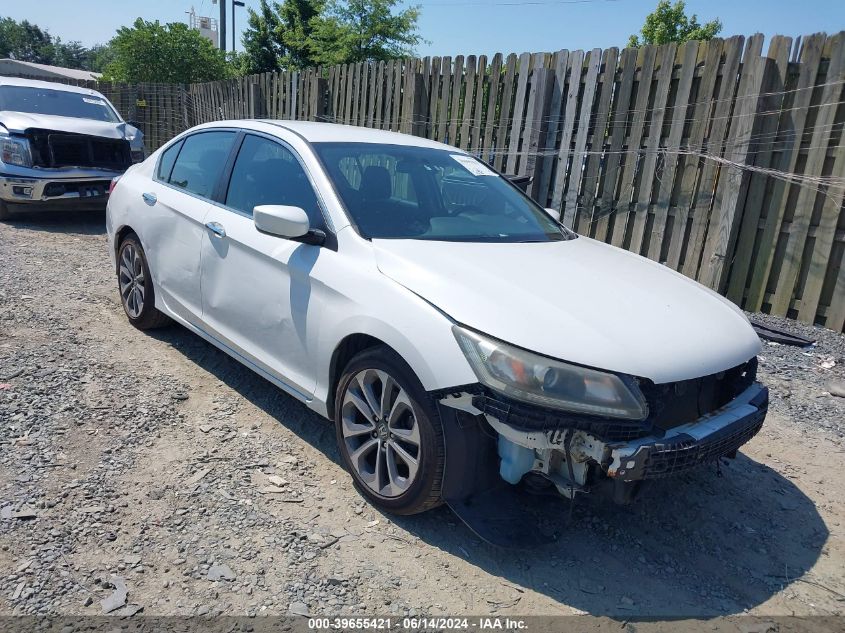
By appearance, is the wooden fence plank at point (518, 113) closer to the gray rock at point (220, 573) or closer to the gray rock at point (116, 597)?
the gray rock at point (220, 573)

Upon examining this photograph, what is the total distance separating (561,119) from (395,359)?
17.6 feet

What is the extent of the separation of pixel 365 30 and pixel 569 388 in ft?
65.5

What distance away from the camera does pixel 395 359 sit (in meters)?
2.93

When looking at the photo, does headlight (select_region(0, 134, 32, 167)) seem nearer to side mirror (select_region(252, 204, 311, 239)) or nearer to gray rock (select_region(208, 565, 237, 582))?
side mirror (select_region(252, 204, 311, 239))

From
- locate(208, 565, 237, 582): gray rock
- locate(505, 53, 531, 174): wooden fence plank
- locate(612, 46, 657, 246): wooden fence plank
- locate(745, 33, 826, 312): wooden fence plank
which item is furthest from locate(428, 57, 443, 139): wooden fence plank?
locate(208, 565, 237, 582): gray rock

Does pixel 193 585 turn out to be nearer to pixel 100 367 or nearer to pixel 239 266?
pixel 239 266

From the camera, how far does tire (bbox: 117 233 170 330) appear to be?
500 centimetres

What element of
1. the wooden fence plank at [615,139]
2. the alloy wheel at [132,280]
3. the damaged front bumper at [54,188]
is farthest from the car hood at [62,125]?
the wooden fence plank at [615,139]

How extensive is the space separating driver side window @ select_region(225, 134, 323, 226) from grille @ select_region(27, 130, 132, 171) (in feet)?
19.6

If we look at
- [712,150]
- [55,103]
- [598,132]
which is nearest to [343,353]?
[712,150]

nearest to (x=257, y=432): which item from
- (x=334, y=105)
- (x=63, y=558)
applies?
(x=63, y=558)

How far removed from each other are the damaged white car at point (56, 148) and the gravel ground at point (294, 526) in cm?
512

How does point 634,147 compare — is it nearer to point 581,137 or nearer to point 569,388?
point 581,137

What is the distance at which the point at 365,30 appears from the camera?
20.3 metres
